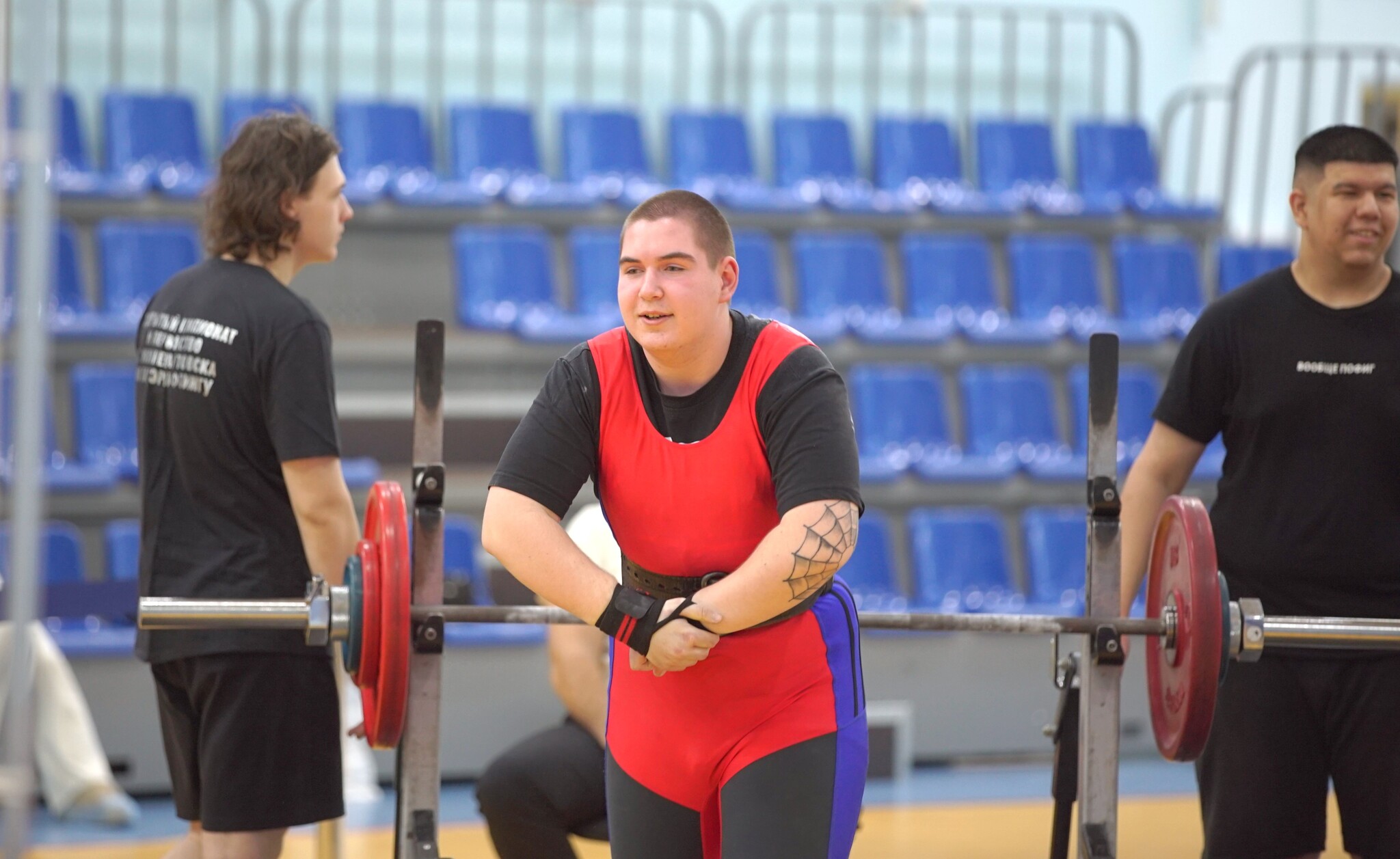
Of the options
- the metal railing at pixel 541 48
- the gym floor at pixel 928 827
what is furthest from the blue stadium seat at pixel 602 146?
the gym floor at pixel 928 827

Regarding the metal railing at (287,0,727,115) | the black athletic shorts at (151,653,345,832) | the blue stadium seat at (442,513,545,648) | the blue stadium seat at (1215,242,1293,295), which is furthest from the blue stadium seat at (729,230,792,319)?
the black athletic shorts at (151,653,345,832)

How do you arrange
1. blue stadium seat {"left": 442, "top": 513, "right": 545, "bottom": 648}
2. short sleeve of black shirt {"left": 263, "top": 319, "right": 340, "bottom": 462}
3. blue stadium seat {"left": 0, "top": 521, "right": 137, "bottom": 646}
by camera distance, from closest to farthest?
short sleeve of black shirt {"left": 263, "top": 319, "right": 340, "bottom": 462}, blue stadium seat {"left": 0, "top": 521, "right": 137, "bottom": 646}, blue stadium seat {"left": 442, "top": 513, "right": 545, "bottom": 648}

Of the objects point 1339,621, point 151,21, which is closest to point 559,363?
point 1339,621

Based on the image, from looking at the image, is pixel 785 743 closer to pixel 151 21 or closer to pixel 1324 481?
pixel 1324 481

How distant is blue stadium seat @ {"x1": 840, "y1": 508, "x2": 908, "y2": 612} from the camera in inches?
228

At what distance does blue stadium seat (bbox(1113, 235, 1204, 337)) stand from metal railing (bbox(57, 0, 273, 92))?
4.16 m

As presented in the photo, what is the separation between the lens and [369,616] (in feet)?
7.94

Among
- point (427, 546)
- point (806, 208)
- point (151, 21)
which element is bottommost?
point (427, 546)

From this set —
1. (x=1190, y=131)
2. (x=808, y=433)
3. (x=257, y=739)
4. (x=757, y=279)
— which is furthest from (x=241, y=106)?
(x=808, y=433)

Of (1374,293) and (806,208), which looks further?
(806,208)

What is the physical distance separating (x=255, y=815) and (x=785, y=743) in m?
1.00

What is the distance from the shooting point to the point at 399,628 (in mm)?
2424

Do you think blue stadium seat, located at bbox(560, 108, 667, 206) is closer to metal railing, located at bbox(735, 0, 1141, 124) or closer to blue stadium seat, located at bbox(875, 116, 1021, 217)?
metal railing, located at bbox(735, 0, 1141, 124)

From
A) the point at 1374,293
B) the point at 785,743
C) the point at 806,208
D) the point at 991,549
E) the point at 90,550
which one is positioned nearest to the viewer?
the point at 785,743
